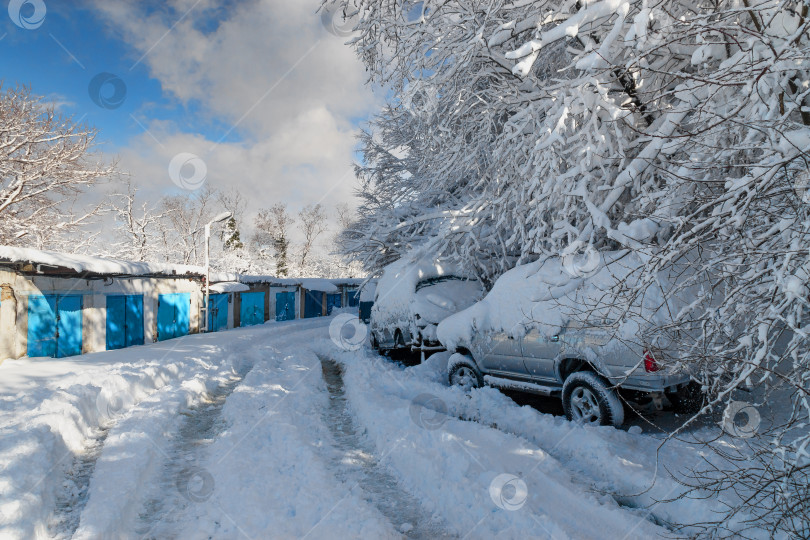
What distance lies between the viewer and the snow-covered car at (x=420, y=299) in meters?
10.6

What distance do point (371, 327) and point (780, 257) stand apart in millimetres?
11759

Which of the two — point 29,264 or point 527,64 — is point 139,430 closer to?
point 527,64

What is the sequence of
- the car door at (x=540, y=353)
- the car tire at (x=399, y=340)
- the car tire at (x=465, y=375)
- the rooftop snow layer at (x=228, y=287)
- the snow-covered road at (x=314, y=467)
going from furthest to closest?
the rooftop snow layer at (x=228, y=287), the car tire at (x=399, y=340), the car tire at (x=465, y=375), the car door at (x=540, y=353), the snow-covered road at (x=314, y=467)

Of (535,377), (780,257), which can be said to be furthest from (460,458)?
(780,257)

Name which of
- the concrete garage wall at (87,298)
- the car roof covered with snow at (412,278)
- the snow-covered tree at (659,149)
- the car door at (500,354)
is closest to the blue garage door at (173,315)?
the concrete garage wall at (87,298)

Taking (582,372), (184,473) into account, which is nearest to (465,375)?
(582,372)

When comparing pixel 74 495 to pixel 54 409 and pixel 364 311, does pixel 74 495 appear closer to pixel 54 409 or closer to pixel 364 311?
pixel 54 409

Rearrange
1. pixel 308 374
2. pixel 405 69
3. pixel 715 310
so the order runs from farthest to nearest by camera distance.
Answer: pixel 308 374 → pixel 405 69 → pixel 715 310

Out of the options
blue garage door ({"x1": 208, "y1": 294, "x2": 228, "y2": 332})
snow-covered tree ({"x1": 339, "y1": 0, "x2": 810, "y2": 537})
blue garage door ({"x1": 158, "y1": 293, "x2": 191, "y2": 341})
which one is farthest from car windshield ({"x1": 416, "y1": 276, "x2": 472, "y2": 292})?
blue garage door ({"x1": 208, "y1": 294, "x2": 228, "y2": 332})

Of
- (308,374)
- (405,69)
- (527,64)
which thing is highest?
(405,69)

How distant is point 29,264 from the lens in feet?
38.1

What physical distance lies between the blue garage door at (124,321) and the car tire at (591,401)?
15.3 metres

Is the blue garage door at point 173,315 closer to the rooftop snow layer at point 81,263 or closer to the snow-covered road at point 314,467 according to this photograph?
the rooftop snow layer at point 81,263

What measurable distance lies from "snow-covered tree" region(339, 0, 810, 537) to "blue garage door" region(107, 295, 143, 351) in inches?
452
